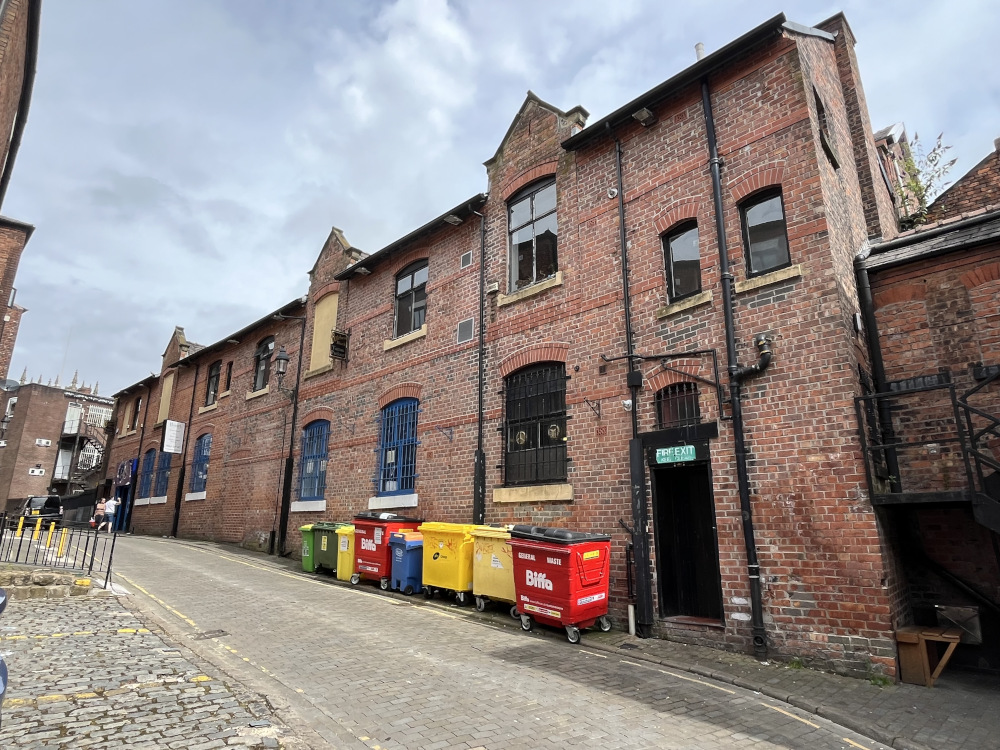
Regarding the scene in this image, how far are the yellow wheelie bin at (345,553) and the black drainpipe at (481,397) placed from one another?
9.74 ft

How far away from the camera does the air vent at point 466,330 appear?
12.3 meters

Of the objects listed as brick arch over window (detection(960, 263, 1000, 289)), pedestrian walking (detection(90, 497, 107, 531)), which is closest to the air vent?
brick arch over window (detection(960, 263, 1000, 289))

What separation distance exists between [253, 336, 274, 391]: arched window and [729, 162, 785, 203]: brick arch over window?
16206 millimetres

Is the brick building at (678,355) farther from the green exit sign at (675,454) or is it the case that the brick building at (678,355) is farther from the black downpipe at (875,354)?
the black downpipe at (875,354)

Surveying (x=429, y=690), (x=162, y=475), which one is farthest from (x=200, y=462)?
(x=429, y=690)

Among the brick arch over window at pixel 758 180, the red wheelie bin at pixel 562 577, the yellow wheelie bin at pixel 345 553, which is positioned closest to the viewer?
the red wheelie bin at pixel 562 577

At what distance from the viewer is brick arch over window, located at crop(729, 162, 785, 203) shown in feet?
26.3

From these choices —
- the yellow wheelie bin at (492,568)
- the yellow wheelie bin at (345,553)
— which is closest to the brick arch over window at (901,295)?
the yellow wheelie bin at (492,568)

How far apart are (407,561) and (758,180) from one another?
28.2 feet

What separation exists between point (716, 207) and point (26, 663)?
32.8ft

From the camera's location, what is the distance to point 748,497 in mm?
7445

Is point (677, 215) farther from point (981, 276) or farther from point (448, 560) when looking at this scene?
point (448, 560)

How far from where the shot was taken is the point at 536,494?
995 cm

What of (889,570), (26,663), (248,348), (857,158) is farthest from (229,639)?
(248,348)
